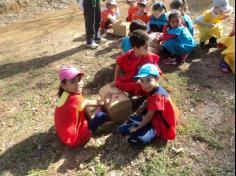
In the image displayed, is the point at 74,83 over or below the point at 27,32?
over

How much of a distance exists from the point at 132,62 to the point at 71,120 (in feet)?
4.17

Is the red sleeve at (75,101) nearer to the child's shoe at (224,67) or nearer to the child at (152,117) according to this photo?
the child at (152,117)

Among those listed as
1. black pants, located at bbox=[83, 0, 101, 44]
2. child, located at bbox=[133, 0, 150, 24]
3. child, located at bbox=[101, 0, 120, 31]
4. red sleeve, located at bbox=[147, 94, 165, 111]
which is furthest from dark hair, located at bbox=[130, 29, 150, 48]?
child, located at bbox=[101, 0, 120, 31]

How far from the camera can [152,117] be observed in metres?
3.79

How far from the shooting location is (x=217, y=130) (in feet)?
13.4

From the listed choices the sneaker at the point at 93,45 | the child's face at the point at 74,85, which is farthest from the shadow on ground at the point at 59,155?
the sneaker at the point at 93,45

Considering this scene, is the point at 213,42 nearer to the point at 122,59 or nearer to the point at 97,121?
the point at 122,59

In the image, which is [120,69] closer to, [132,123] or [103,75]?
[103,75]

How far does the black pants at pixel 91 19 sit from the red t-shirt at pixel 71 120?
2927mm

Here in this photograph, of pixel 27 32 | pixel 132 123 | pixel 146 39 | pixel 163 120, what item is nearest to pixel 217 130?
pixel 163 120

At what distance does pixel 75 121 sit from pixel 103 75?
1.88 meters

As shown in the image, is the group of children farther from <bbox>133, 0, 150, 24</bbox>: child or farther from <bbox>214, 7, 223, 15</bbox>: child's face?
<bbox>133, 0, 150, 24</bbox>: child

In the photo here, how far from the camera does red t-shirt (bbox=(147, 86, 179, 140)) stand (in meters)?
3.65

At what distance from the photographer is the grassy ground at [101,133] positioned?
3732 mm
